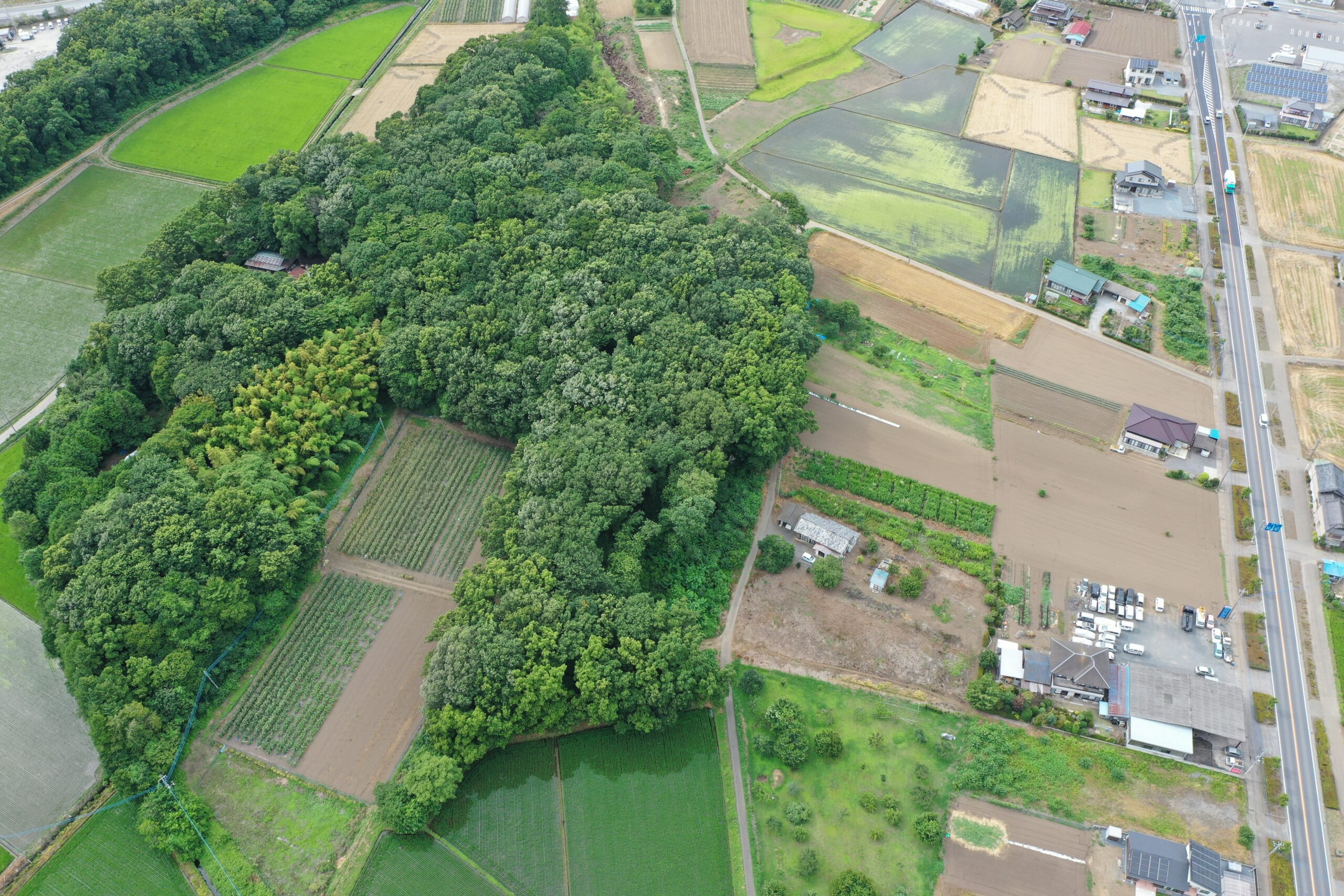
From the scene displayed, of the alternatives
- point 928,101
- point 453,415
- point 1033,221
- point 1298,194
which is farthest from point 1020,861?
point 928,101

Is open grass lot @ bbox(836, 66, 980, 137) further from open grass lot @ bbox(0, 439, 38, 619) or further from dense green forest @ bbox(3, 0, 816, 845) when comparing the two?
open grass lot @ bbox(0, 439, 38, 619)

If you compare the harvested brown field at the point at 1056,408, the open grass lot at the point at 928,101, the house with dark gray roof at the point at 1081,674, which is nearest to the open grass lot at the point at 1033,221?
the open grass lot at the point at 928,101

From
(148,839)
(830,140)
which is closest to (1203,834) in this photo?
(148,839)

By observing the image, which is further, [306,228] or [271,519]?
[306,228]

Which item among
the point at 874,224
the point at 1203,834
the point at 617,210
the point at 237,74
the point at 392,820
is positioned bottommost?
the point at 1203,834

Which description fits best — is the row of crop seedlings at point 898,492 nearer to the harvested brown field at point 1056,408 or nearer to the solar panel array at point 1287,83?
the harvested brown field at point 1056,408

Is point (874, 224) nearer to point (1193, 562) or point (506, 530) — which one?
point (1193, 562)

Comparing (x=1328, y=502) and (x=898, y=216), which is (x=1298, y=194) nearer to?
(x=898, y=216)
